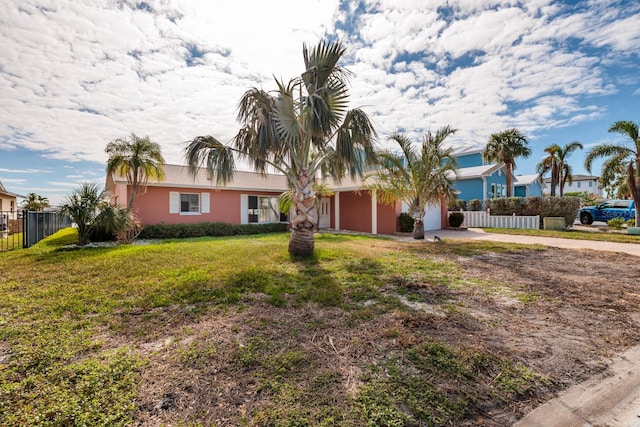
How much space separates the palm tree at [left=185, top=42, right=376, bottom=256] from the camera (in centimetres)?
733

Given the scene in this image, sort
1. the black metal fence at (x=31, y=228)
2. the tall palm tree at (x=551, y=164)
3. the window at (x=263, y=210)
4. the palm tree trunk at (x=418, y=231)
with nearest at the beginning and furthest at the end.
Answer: the black metal fence at (x=31, y=228), the palm tree trunk at (x=418, y=231), the window at (x=263, y=210), the tall palm tree at (x=551, y=164)

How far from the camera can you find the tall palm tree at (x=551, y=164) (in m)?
27.4

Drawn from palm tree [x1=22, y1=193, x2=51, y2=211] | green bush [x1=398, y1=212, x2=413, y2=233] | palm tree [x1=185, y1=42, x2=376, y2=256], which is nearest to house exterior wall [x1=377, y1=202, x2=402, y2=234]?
green bush [x1=398, y1=212, x2=413, y2=233]

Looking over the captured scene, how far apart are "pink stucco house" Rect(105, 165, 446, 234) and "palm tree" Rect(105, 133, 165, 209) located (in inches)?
22.6

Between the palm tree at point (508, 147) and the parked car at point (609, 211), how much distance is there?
5293 mm

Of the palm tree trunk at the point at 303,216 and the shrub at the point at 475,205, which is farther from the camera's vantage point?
the shrub at the point at 475,205

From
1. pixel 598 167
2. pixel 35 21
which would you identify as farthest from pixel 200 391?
pixel 598 167

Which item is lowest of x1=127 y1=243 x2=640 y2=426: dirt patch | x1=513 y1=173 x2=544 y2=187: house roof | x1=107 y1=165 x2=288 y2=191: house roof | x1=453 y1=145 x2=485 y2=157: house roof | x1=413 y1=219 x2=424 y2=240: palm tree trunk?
x1=127 y1=243 x2=640 y2=426: dirt patch

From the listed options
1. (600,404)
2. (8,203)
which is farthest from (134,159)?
(8,203)

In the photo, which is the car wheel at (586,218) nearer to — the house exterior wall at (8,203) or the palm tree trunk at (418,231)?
the palm tree trunk at (418,231)

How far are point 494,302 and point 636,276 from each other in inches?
180

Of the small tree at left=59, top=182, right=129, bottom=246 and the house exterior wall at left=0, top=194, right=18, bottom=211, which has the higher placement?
the house exterior wall at left=0, top=194, right=18, bottom=211

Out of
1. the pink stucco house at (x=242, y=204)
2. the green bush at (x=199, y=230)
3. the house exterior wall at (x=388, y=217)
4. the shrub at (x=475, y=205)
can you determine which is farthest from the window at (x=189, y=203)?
the shrub at (x=475, y=205)

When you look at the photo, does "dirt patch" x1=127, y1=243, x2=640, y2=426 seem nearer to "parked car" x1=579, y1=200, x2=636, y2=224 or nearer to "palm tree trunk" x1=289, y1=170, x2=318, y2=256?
"palm tree trunk" x1=289, y1=170, x2=318, y2=256
